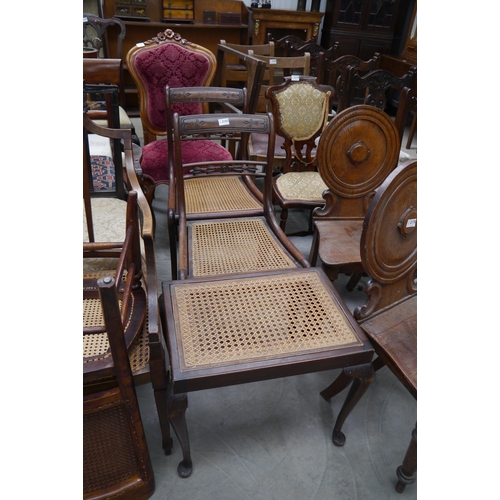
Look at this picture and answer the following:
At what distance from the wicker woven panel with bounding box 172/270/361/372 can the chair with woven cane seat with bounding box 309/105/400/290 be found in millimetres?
365

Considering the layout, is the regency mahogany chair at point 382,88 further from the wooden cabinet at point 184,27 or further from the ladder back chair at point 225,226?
the wooden cabinet at point 184,27

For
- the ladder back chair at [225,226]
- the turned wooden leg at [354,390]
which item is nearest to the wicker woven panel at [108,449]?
the ladder back chair at [225,226]

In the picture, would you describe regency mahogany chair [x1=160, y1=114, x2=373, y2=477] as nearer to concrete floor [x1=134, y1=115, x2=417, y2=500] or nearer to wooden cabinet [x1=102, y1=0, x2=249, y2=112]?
concrete floor [x1=134, y1=115, x2=417, y2=500]

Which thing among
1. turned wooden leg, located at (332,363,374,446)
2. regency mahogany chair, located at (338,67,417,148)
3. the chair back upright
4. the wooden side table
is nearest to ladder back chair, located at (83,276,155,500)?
turned wooden leg, located at (332,363,374,446)

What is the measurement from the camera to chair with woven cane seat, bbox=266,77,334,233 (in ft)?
6.95

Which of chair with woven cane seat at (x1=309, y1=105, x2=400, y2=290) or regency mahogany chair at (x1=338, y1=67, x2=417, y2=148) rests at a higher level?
regency mahogany chair at (x1=338, y1=67, x2=417, y2=148)

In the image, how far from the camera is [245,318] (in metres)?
1.06

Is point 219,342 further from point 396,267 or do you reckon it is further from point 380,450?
point 380,450

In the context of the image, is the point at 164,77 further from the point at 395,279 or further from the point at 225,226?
the point at 395,279

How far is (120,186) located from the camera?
1674mm

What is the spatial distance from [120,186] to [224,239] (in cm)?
58

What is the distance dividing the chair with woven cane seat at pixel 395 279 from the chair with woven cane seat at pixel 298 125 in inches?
37.4

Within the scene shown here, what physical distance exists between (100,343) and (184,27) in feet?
13.4

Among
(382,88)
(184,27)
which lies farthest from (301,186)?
(184,27)
